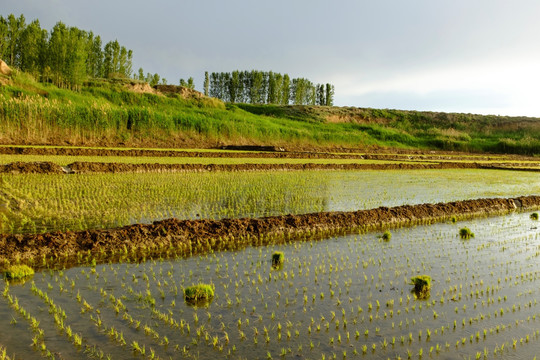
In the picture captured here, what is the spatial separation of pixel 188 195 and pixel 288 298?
838 cm

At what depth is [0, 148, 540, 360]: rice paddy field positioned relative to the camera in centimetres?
414

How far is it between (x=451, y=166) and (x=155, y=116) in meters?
24.0

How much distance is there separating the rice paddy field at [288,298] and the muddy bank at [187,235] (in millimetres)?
455

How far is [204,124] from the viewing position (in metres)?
38.2

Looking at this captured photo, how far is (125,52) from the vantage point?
71.6 metres

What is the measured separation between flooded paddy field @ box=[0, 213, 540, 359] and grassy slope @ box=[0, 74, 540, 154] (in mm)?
24644

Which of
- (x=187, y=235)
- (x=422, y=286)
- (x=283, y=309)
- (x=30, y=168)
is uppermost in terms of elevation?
(x=30, y=168)

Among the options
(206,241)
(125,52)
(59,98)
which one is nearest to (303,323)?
(206,241)

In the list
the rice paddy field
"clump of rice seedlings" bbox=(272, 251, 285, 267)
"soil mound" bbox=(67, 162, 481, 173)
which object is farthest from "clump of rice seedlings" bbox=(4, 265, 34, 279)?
"soil mound" bbox=(67, 162, 481, 173)

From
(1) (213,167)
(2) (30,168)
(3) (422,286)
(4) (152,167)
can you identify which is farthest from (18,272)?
(1) (213,167)

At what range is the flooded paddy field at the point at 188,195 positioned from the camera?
9570 mm

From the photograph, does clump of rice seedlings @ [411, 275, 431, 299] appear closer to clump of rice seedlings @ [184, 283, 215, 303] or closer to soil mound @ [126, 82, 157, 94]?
clump of rice seedlings @ [184, 283, 215, 303]

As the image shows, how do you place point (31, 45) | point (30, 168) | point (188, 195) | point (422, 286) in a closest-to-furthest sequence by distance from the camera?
point (422, 286) < point (188, 195) < point (30, 168) < point (31, 45)

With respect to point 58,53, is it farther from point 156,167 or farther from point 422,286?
point 422,286
